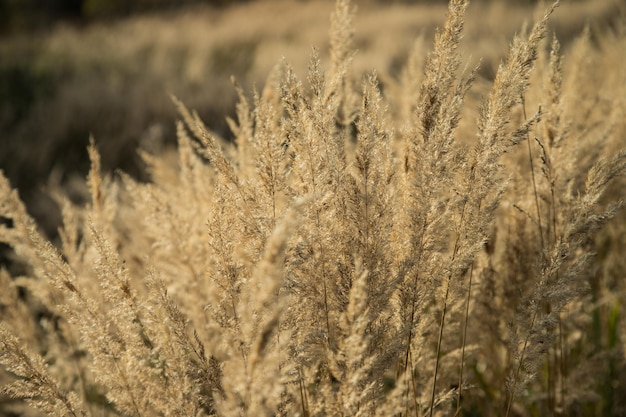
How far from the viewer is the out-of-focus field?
23.9 feet

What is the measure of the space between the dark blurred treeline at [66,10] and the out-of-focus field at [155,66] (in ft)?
9.48

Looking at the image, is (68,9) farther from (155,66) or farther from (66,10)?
(155,66)

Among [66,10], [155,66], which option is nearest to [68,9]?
[66,10]

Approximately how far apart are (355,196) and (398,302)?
32 cm

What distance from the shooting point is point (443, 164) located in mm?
1409

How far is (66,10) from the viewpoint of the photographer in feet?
87.6

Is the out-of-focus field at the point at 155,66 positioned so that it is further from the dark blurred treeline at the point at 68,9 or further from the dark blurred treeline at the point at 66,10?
the dark blurred treeline at the point at 66,10

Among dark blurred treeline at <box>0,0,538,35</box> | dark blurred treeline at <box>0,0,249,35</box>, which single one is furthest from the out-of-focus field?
dark blurred treeline at <box>0,0,249,35</box>

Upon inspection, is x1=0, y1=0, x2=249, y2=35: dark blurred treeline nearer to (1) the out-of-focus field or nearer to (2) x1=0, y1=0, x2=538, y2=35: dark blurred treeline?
(2) x1=0, y1=0, x2=538, y2=35: dark blurred treeline

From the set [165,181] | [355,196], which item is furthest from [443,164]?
[165,181]

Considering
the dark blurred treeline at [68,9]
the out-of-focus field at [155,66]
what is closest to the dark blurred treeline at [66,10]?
the dark blurred treeline at [68,9]

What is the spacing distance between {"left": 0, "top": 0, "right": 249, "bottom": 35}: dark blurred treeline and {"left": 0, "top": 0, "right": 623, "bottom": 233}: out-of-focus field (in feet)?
9.48

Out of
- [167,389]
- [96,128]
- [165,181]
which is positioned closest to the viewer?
[167,389]

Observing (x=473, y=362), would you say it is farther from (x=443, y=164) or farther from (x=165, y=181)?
(x=165, y=181)
